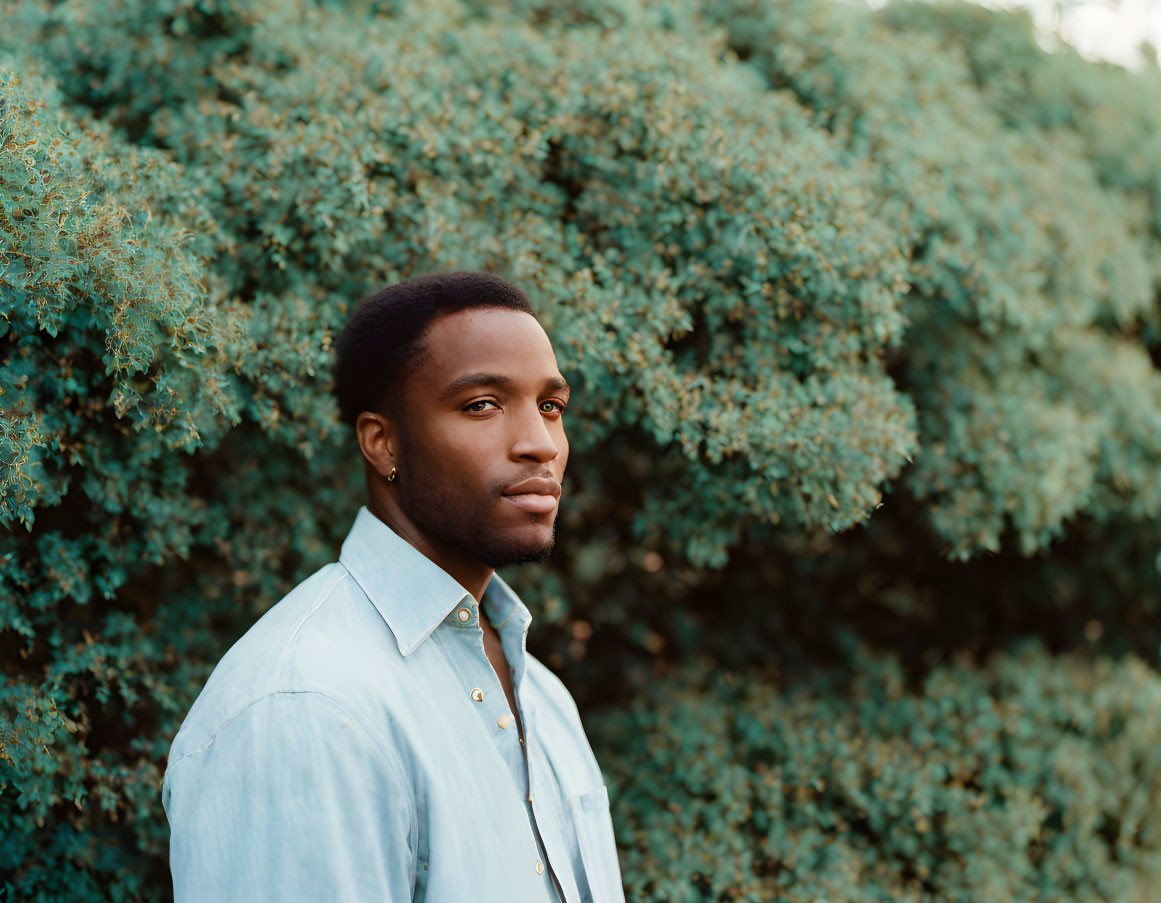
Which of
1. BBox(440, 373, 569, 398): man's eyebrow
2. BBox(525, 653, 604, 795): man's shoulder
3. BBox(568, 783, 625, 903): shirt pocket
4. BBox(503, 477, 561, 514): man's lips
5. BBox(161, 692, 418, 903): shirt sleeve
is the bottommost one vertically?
BBox(568, 783, 625, 903): shirt pocket

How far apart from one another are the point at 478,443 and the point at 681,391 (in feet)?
5.25

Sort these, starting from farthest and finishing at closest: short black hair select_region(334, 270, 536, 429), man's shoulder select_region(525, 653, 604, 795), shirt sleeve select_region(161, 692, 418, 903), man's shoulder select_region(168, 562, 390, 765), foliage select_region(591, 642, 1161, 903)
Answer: foliage select_region(591, 642, 1161, 903)
man's shoulder select_region(525, 653, 604, 795)
short black hair select_region(334, 270, 536, 429)
man's shoulder select_region(168, 562, 390, 765)
shirt sleeve select_region(161, 692, 418, 903)

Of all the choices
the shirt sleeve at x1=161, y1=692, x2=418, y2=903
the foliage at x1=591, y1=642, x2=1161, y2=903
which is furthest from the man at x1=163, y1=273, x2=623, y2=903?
→ the foliage at x1=591, y1=642, x2=1161, y2=903

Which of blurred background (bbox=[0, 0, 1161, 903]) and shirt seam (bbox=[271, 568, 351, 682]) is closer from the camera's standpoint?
shirt seam (bbox=[271, 568, 351, 682])

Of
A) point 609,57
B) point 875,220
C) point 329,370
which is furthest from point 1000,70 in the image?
point 329,370

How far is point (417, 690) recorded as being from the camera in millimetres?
2008

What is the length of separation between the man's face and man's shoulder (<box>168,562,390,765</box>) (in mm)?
286

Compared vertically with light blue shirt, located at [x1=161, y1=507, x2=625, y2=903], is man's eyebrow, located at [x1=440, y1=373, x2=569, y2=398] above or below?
above

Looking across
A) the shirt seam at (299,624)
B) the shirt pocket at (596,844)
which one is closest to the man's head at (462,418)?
the shirt seam at (299,624)

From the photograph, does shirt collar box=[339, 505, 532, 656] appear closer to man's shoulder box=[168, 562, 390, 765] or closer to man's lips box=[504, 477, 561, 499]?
man's shoulder box=[168, 562, 390, 765]

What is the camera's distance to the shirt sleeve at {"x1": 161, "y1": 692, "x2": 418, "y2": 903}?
173 cm

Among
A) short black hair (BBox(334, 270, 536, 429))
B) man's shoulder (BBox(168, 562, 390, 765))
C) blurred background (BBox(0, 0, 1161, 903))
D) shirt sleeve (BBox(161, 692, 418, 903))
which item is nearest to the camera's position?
shirt sleeve (BBox(161, 692, 418, 903))

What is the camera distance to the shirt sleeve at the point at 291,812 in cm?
173

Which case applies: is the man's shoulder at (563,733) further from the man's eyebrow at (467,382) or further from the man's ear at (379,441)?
the man's eyebrow at (467,382)
